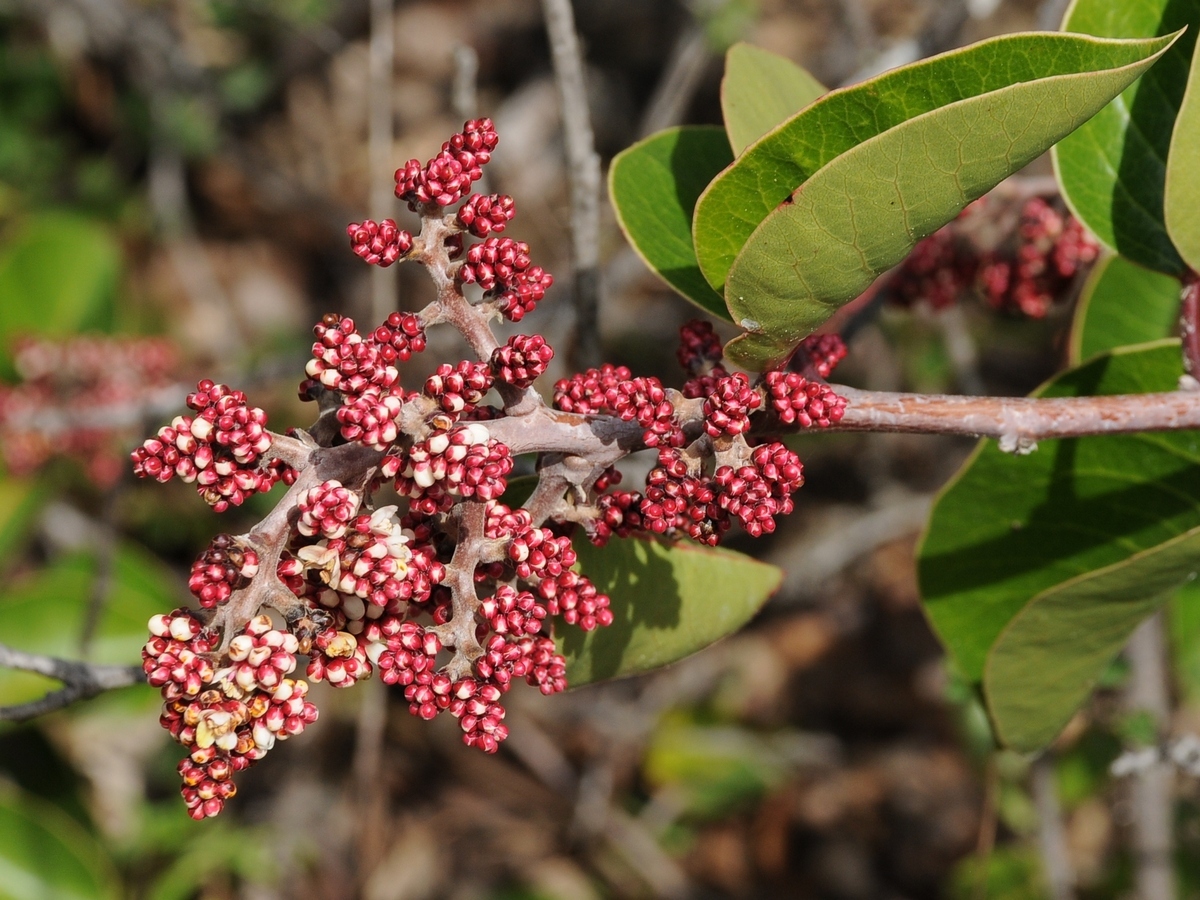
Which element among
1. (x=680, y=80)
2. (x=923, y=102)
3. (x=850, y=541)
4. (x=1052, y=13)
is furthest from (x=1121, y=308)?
(x=680, y=80)

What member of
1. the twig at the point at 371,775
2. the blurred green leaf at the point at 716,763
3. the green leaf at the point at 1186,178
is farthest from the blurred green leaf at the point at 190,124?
the green leaf at the point at 1186,178

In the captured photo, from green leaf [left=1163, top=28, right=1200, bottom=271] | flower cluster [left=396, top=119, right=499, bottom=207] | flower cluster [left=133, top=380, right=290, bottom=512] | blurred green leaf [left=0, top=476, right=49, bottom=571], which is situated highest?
flower cluster [left=396, top=119, right=499, bottom=207]

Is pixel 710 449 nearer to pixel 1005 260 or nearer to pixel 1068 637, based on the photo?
pixel 1068 637

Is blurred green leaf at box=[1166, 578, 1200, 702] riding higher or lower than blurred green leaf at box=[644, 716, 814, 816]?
higher

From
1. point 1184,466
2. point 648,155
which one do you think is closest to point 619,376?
point 648,155

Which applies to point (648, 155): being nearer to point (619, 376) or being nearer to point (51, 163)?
point (619, 376)

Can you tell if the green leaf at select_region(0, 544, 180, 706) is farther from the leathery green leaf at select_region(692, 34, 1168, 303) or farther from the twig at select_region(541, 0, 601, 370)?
the leathery green leaf at select_region(692, 34, 1168, 303)

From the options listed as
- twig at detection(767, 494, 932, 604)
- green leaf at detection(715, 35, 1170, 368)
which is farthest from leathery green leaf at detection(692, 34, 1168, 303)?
twig at detection(767, 494, 932, 604)
